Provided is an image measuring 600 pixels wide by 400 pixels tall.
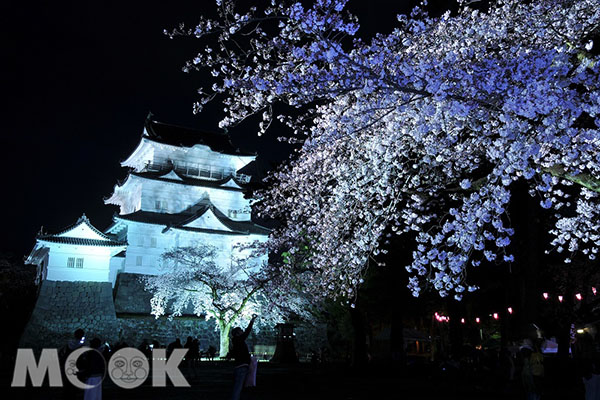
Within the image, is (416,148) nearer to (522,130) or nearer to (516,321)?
(522,130)

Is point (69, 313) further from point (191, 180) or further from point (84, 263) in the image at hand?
point (191, 180)

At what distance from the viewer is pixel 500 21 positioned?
10.2 meters

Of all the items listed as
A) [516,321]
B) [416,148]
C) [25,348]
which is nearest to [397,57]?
[416,148]

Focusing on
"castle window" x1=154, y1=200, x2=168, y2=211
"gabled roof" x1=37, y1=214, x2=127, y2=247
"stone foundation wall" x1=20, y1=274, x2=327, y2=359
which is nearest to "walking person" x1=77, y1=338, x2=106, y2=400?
"stone foundation wall" x1=20, y1=274, x2=327, y2=359

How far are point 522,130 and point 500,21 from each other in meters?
3.90

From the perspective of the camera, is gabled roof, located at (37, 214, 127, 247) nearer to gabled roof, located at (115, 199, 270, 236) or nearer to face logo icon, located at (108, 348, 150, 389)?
gabled roof, located at (115, 199, 270, 236)

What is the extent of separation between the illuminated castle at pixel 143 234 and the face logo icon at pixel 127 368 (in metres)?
13.2

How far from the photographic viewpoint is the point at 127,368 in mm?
18859

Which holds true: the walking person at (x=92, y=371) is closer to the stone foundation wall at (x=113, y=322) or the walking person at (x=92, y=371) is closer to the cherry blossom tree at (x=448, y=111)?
the cherry blossom tree at (x=448, y=111)

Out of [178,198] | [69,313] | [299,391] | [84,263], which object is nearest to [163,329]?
[69,313]

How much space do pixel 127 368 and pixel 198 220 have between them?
21748mm

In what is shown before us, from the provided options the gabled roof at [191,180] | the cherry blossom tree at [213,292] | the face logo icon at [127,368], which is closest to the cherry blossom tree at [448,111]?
the face logo icon at [127,368]

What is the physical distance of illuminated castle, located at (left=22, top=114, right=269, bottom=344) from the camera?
34.3 meters

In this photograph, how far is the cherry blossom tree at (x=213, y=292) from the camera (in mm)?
30906
